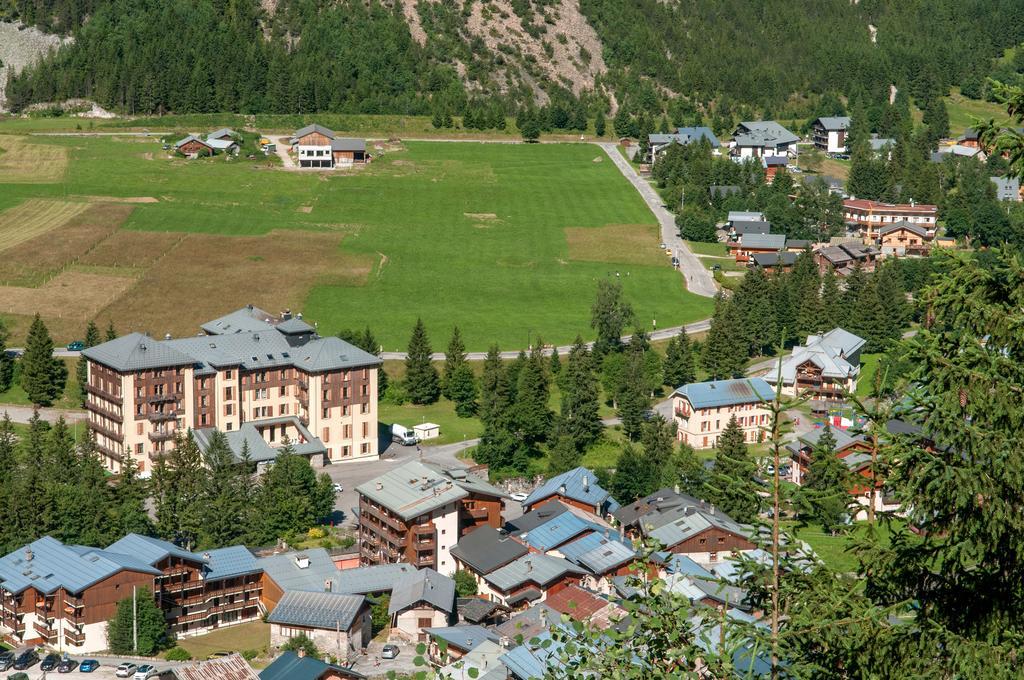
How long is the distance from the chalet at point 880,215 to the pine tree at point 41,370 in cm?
9907

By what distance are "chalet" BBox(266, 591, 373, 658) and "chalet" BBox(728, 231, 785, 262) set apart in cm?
9382

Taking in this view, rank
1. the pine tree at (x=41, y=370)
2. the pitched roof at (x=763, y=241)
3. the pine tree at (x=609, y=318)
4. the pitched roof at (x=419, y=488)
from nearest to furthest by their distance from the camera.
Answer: the pitched roof at (x=419, y=488) < the pine tree at (x=41, y=370) < the pine tree at (x=609, y=318) < the pitched roof at (x=763, y=241)

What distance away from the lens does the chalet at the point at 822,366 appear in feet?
386

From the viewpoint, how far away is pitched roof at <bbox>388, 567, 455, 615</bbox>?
78500mm

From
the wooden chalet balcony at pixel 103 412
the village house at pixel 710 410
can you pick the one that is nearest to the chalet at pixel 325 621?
the wooden chalet balcony at pixel 103 412

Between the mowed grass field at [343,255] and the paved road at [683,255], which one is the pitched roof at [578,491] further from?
the paved road at [683,255]

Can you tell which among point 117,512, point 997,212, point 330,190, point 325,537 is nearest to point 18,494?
point 117,512

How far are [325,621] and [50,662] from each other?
13.7 meters

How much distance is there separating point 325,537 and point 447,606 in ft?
49.2

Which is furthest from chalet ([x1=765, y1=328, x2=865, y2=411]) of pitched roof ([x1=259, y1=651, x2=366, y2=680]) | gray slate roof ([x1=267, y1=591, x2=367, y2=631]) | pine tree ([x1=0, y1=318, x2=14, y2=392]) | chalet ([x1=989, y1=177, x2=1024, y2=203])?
chalet ([x1=989, y1=177, x2=1024, y2=203])

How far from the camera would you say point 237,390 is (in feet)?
360

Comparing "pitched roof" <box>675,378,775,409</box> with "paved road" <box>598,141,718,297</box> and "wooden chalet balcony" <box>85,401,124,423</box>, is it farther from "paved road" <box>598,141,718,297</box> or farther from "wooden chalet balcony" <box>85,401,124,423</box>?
"wooden chalet balcony" <box>85,401,124,423</box>

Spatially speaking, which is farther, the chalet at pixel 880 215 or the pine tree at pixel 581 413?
the chalet at pixel 880 215

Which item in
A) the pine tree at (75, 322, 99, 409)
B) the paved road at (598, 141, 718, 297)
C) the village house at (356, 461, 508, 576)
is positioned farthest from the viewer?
the paved road at (598, 141, 718, 297)
